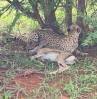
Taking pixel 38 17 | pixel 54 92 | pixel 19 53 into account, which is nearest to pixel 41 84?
pixel 54 92

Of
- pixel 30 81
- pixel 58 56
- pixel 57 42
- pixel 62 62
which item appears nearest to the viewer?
pixel 30 81

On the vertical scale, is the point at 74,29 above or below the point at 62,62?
above

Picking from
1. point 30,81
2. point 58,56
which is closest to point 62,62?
point 58,56

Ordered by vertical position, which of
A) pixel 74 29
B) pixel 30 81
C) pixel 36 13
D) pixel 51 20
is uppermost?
pixel 36 13

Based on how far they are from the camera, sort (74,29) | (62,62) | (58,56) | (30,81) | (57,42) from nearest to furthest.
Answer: (30,81)
(62,62)
(58,56)
(57,42)
(74,29)

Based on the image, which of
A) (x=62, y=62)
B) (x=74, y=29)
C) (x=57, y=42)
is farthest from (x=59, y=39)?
(x=62, y=62)

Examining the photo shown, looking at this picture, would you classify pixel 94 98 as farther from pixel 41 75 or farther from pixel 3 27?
pixel 3 27

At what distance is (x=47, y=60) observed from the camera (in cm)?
589

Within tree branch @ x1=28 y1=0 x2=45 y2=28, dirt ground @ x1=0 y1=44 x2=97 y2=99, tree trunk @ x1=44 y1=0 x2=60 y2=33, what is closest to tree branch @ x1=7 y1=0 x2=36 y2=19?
tree branch @ x1=28 y1=0 x2=45 y2=28

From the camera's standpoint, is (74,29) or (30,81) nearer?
(30,81)

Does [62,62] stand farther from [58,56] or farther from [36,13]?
[36,13]

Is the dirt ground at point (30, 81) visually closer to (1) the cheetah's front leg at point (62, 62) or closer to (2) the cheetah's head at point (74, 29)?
(1) the cheetah's front leg at point (62, 62)

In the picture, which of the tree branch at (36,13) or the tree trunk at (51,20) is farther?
the tree trunk at (51,20)

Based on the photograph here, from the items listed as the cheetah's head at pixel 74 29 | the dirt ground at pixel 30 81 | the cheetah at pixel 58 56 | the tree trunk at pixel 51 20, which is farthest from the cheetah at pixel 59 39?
the dirt ground at pixel 30 81
